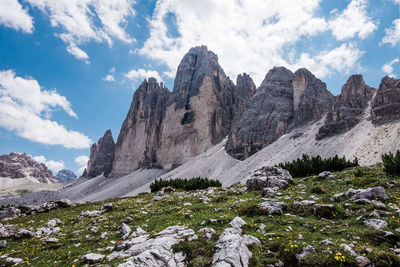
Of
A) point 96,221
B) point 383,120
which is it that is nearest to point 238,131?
point 383,120

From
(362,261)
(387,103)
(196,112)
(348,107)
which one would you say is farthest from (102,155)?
(362,261)

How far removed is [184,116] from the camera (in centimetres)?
12125

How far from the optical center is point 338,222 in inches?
362

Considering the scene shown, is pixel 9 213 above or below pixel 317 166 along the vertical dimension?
above

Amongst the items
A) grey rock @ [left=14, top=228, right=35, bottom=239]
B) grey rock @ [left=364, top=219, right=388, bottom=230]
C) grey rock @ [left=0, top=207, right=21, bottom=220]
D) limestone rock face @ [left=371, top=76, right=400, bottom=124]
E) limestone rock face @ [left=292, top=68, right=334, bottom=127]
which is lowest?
grey rock @ [left=364, top=219, right=388, bottom=230]

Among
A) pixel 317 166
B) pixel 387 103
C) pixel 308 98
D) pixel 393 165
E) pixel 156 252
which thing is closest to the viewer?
pixel 156 252

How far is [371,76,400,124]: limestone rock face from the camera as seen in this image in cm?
5075

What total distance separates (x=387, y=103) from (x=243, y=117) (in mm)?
54127

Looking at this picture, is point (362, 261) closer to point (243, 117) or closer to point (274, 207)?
point (274, 207)

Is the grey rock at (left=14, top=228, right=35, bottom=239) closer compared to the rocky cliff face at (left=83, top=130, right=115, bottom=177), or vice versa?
the grey rock at (left=14, top=228, right=35, bottom=239)

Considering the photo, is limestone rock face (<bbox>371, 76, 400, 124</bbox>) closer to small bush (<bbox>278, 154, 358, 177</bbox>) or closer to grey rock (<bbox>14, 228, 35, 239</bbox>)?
small bush (<bbox>278, 154, 358, 177</bbox>)

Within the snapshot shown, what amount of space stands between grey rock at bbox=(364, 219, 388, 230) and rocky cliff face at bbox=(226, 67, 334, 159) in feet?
256

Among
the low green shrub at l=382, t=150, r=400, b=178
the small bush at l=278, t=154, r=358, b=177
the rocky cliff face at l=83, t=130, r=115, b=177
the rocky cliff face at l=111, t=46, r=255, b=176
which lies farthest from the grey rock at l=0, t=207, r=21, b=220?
the rocky cliff face at l=83, t=130, r=115, b=177

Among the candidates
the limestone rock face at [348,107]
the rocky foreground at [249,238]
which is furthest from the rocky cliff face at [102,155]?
the rocky foreground at [249,238]
